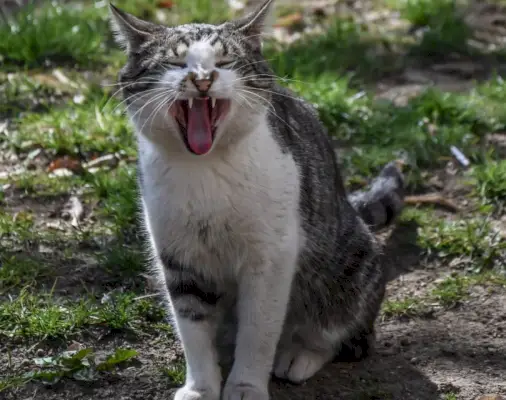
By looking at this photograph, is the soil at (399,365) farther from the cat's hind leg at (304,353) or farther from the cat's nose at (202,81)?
the cat's nose at (202,81)

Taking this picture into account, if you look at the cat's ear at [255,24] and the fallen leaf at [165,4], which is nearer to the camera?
the cat's ear at [255,24]

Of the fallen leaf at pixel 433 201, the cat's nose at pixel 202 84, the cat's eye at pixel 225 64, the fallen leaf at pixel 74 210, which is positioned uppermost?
the cat's eye at pixel 225 64

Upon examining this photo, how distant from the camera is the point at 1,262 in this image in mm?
4340

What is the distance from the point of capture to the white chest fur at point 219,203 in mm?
3252

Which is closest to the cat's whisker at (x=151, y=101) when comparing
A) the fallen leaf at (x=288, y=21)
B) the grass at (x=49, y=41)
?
the grass at (x=49, y=41)

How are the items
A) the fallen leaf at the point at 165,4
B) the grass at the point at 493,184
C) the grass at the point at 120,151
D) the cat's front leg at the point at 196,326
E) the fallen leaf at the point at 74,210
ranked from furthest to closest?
the fallen leaf at the point at 165,4, the grass at the point at 493,184, the fallen leaf at the point at 74,210, the grass at the point at 120,151, the cat's front leg at the point at 196,326

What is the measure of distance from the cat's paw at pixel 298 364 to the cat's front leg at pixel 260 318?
25 centimetres

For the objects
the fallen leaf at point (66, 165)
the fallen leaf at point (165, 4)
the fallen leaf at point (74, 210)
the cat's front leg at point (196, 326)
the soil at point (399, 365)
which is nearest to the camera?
the cat's front leg at point (196, 326)

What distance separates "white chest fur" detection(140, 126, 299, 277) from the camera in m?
3.25

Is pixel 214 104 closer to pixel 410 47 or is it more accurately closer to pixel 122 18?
pixel 122 18

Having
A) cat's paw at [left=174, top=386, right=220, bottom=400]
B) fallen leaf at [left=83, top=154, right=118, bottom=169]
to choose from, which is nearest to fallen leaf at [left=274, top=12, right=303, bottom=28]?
fallen leaf at [left=83, top=154, right=118, bottom=169]

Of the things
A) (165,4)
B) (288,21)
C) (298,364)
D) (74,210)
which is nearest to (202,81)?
(298,364)

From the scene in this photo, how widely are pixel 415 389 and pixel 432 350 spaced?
32 centimetres

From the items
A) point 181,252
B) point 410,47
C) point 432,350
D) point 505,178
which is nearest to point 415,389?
point 432,350
